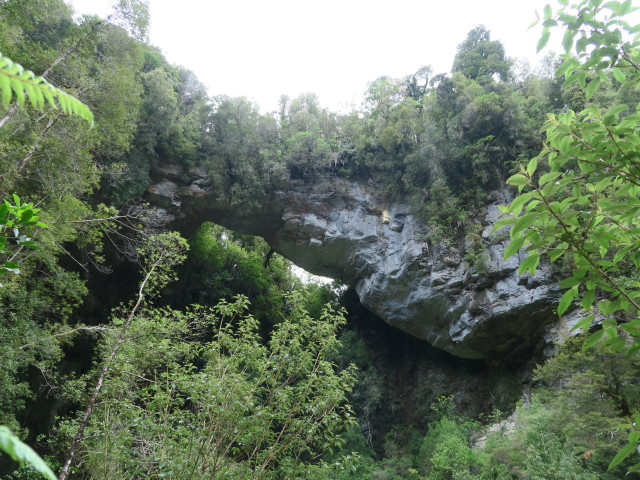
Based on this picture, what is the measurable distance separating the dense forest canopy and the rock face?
0.49 metres

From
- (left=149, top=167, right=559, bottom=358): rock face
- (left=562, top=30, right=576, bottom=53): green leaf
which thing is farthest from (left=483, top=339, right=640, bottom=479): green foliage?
(left=562, top=30, right=576, bottom=53): green leaf

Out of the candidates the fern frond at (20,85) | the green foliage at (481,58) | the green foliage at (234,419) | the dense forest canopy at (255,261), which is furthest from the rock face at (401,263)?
the fern frond at (20,85)

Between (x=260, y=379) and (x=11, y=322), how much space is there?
13.0ft

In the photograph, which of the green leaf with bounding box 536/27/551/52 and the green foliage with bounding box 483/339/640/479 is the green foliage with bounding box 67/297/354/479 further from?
the green foliage with bounding box 483/339/640/479

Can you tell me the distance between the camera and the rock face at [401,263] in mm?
8836

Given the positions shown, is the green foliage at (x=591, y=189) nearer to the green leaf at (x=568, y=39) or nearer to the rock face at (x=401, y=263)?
the green leaf at (x=568, y=39)

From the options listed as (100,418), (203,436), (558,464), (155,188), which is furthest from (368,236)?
(203,436)

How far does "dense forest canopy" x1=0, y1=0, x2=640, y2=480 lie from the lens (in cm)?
126

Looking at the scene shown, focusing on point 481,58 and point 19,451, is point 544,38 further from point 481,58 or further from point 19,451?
point 481,58

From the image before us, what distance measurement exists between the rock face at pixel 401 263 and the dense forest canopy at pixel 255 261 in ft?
1.61

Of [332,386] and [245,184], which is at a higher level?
[245,184]

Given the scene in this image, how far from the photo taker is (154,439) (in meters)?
3.16

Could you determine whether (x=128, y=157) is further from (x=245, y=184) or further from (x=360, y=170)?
(x=360, y=170)

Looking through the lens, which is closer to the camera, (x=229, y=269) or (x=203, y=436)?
(x=203, y=436)
